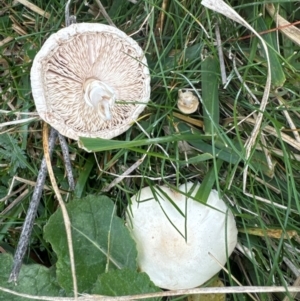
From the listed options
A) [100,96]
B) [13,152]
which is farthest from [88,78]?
[13,152]

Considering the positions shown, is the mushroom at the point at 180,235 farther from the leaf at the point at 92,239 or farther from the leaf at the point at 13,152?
the leaf at the point at 13,152

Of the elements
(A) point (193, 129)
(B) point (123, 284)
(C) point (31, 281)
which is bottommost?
(C) point (31, 281)

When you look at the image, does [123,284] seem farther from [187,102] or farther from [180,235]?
[187,102]

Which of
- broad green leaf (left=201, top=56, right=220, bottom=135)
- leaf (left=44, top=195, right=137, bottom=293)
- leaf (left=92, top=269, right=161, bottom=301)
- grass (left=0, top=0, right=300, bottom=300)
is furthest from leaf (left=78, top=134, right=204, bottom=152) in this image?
leaf (left=92, top=269, right=161, bottom=301)

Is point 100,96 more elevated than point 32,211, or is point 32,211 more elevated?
point 100,96

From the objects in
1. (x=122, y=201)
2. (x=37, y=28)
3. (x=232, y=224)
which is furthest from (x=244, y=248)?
(x=37, y=28)

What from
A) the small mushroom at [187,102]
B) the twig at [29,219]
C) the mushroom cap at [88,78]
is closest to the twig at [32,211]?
the twig at [29,219]

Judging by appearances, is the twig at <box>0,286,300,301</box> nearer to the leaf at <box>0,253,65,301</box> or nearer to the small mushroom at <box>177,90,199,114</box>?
the leaf at <box>0,253,65,301</box>
